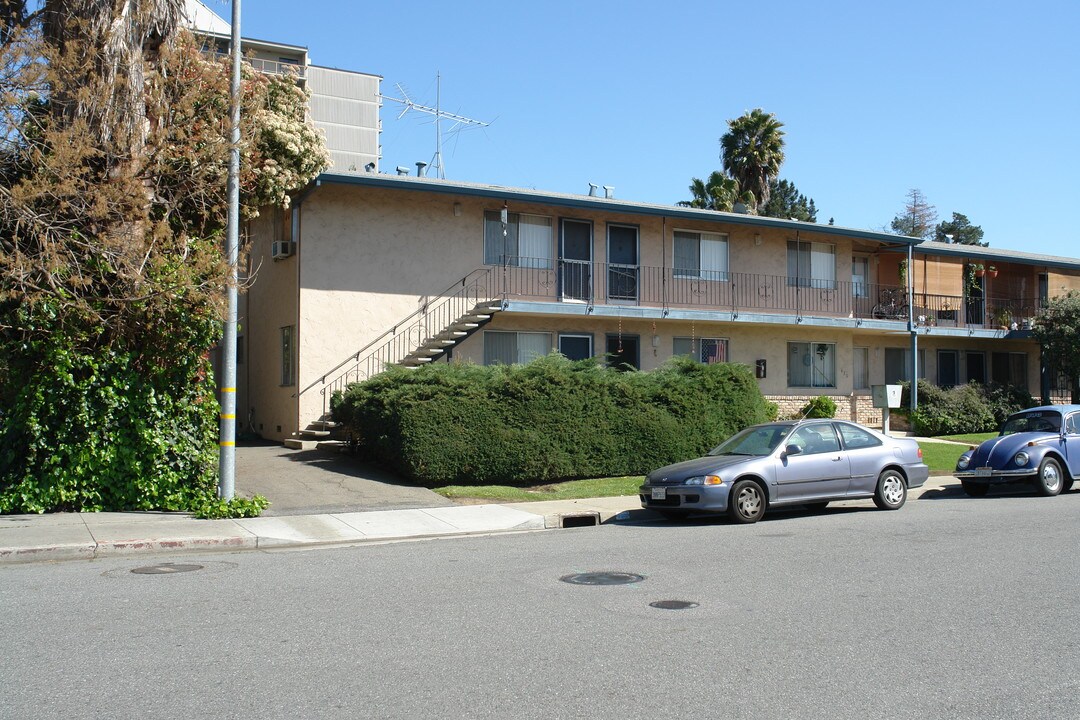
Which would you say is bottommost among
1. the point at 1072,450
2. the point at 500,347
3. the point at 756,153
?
the point at 1072,450

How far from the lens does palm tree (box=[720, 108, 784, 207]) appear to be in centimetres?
4128

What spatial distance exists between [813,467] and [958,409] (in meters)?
16.1

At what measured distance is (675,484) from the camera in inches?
521

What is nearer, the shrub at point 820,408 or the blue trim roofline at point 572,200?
the blue trim roofline at point 572,200

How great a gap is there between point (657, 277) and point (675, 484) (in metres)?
12.5

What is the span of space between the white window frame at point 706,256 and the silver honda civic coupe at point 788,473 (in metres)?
11.5

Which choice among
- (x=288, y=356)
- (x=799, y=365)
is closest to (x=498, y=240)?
(x=288, y=356)

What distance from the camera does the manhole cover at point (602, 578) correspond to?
8.95m

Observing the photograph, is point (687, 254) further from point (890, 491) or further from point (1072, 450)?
point (890, 491)

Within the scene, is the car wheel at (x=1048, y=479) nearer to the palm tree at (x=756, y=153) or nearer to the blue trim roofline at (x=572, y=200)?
the blue trim roofline at (x=572, y=200)

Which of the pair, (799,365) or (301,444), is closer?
(301,444)

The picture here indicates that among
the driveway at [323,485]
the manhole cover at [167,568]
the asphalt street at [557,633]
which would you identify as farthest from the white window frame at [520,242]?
the manhole cover at [167,568]

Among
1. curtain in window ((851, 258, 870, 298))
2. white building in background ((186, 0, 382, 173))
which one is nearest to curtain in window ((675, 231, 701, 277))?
curtain in window ((851, 258, 870, 298))

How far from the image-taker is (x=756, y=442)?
14.1 m
